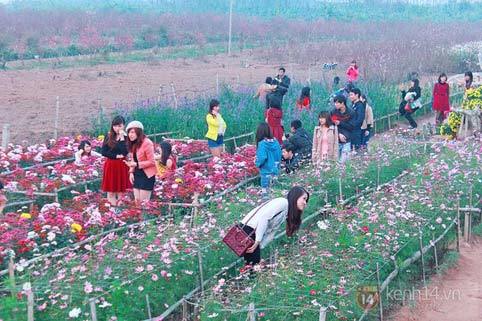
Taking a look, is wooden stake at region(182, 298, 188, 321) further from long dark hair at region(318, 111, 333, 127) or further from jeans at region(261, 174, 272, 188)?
long dark hair at region(318, 111, 333, 127)

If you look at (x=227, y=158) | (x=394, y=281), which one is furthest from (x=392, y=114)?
(x=394, y=281)

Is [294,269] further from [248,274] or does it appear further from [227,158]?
[227,158]

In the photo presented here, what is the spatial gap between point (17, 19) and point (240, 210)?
37811mm

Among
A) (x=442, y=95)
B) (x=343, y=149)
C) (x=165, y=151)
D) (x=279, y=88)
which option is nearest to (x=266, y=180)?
(x=165, y=151)

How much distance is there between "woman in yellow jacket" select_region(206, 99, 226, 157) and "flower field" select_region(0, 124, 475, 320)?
191 cm

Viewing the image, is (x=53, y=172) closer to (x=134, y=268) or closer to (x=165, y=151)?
(x=165, y=151)

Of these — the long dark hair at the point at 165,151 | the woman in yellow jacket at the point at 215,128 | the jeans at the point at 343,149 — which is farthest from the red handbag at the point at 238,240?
the woman in yellow jacket at the point at 215,128

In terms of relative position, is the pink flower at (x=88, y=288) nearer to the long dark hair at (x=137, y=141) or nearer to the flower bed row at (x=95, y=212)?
the flower bed row at (x=95, y=212)

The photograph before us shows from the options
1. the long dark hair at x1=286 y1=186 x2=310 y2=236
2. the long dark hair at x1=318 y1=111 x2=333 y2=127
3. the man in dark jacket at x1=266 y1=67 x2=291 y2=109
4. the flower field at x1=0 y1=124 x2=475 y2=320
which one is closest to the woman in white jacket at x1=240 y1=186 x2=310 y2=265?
the long dark hair at x1=286 y1=186 x2=310 y2=236

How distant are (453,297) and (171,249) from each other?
2828 millimetres

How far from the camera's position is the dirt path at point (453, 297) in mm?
7543

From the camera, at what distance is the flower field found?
6363 millimetres

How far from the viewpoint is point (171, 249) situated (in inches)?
284

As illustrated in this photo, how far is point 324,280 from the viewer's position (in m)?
6.72
